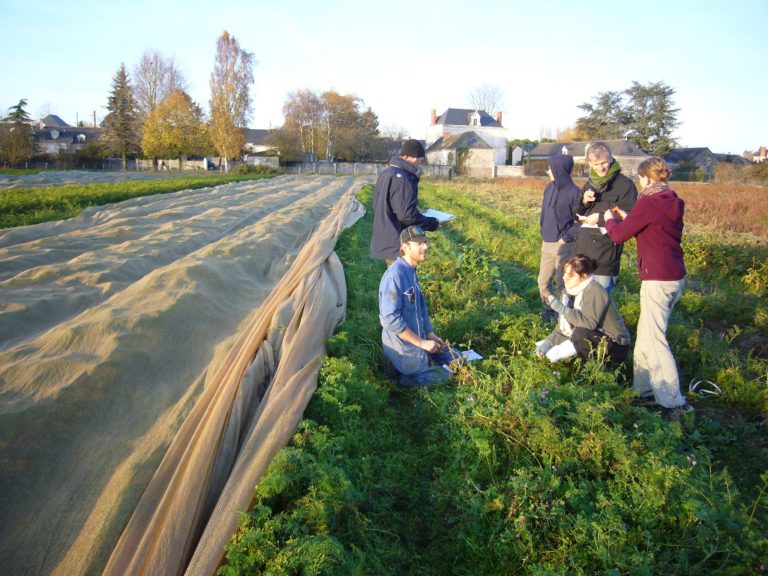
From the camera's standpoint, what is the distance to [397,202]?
5125 millimetres

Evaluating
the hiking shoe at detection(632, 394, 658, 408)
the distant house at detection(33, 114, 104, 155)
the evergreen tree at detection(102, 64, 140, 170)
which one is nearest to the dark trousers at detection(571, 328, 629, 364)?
the hiking shoe at detection(632, 394, 658, 408)

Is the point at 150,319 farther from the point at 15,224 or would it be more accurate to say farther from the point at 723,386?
the point at 15,224

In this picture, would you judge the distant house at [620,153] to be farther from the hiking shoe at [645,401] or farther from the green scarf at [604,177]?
the hiking shoe at [645,401]

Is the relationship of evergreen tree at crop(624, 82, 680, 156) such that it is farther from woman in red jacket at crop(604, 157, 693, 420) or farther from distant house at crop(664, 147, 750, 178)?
woman in red jacket at crop(604, 157, 693, 420)

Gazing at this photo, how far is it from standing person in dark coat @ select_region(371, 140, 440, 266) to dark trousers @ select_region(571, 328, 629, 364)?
1996 mm

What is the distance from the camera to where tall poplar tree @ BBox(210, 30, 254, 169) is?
44.0 m

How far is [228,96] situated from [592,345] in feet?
153

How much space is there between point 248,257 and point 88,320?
3307mm

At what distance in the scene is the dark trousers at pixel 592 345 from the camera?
4.19 meters

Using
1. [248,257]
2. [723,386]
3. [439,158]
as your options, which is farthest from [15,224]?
[439,158]

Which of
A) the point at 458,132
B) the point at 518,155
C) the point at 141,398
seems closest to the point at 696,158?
the point at 518,155

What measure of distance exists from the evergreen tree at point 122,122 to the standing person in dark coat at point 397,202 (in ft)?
167

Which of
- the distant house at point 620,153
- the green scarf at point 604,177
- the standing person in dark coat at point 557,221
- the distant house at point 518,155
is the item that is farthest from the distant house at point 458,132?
the green scarf at point 604,177

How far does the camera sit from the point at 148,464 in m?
2.98
